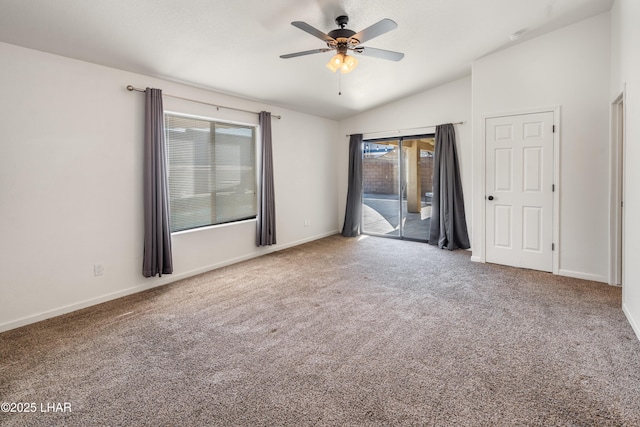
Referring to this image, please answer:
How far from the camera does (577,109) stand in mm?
3871

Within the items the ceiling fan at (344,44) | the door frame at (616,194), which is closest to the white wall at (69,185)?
the ceiling fan at (344,44)

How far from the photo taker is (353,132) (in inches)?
268

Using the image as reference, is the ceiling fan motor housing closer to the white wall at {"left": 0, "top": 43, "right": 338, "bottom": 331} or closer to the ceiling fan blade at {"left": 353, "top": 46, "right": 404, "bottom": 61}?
the ceiling fan blade at {"left": 353, "top": 46, "right": 404, "bottom": 61}

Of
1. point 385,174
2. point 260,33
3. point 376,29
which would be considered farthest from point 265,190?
point 376,29

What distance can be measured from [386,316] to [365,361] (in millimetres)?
780

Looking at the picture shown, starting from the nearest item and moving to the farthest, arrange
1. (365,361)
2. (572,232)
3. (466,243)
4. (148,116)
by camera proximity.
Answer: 1. (365,361)
2. (148,116)
3. (572,232)
4. (466,243)

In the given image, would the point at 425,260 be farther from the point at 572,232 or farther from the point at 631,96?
the point at 631,96

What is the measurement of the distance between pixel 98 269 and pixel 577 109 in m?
5.70

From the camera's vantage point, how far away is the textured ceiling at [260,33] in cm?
257

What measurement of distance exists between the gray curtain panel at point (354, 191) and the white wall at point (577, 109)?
288 cm

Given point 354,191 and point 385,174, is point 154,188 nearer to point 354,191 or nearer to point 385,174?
point 354,191

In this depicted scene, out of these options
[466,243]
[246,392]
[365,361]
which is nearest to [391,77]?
[466,243]

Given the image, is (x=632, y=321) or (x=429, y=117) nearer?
(x=632, y=321)

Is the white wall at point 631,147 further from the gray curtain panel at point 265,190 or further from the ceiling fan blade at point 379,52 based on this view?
the gray curtain panel at point 265,190
